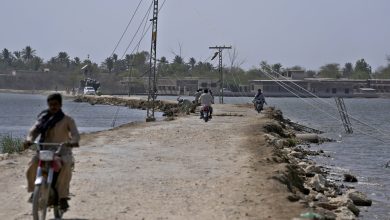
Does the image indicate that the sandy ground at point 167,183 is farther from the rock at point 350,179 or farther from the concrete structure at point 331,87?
the concrete structure at point 331,87

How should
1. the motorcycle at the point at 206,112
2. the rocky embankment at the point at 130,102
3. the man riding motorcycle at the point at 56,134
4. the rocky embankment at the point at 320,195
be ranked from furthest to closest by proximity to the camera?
the rocky embankment at the point at 130,102 < the motorcycle at the point at 206,112 < the rocky embankment at the point at 320,195 < the man riding motorcycle at the point at 56,134

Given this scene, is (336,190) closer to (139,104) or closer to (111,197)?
(111,197)

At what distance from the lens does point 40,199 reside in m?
9.19

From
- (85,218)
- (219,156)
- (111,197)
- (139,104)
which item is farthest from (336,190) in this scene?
(139,104)

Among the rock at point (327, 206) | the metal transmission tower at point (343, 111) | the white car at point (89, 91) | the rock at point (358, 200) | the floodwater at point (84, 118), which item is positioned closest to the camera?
the rock at point (327, 206)

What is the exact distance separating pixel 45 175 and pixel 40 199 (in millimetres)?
301

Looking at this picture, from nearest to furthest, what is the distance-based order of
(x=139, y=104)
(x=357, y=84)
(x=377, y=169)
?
1. (x=377, y=169)
2. (x=139, y=104)
3. (x=357, y=84)

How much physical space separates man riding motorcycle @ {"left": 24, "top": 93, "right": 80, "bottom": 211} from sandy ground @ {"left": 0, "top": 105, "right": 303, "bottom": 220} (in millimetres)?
712

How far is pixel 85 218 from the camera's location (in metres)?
9.80

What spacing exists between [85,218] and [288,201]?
10.3ft

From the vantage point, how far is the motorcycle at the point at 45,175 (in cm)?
906

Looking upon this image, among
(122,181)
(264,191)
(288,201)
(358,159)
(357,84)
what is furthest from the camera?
(357,84)

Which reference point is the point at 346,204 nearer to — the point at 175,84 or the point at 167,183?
the point at 167,183

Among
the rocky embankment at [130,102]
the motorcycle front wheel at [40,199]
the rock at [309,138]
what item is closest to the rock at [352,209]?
the motorcycle front wheel at [40,199]
